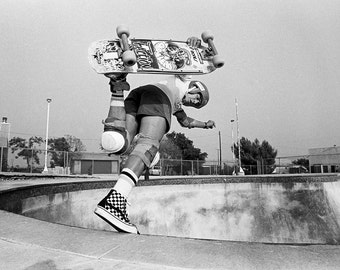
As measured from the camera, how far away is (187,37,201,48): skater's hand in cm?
249

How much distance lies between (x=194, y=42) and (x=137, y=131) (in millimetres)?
1011

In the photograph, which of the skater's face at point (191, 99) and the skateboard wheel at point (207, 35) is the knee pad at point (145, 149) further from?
the skateboard wheel at point (207, 35)

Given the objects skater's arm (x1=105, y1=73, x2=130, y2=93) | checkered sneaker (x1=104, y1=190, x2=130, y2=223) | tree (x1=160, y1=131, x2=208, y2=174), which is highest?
tree (x1=160, y1=131, x2=208, y2=174)

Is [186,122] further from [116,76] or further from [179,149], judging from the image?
[179,149]

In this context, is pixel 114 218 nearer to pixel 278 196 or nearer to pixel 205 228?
pixel 205 228

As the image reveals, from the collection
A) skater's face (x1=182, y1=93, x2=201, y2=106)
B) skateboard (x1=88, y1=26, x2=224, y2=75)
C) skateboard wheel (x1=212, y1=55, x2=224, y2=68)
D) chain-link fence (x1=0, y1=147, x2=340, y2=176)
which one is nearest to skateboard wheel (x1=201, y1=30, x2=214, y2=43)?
skateboard (x1=88, y1=26, x2=224, y2=75)

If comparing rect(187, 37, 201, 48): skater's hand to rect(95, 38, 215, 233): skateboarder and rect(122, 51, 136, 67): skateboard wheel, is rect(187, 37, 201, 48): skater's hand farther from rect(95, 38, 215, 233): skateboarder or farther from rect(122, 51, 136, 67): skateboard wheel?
rect(122, 51, 136, 67): skateboard wheel

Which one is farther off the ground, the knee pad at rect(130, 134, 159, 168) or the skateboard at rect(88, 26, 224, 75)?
the skateboard at rect(88, 26, 224, 75)

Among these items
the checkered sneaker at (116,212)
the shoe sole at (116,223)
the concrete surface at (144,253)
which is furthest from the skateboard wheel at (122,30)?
the concrete surface at (144,253)

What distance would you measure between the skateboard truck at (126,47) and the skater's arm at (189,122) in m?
0.95

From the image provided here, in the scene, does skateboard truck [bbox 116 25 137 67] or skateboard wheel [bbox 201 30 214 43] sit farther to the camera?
skateboard wheel [bbox 201 30 214 43]

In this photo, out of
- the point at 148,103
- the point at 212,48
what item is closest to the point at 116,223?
the point at 148,103

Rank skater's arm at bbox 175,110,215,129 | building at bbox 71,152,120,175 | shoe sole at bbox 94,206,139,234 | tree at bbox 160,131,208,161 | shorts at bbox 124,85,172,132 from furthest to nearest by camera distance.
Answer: tree at bbox 160,131,208,161
building at bbox 71,152,120,175
skater's arm at bbox 175,110,215,129
shorts at bbox 124,85,172,132
shoe sole at bbox 94,206,139,234

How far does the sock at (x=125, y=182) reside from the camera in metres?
1.88
